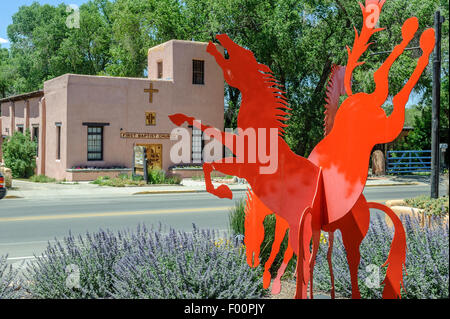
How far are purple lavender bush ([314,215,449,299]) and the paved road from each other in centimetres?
572

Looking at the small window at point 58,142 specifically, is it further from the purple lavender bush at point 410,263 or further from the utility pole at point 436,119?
the purple lavender bush at point 410,263

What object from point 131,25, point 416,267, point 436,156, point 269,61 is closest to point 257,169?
point 416,267

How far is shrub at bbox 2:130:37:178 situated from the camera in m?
29.8

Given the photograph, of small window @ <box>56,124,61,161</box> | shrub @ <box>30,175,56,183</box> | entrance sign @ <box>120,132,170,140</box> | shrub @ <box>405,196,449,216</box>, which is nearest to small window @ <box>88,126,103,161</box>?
entrance sign @ <box>120,132,170,140</box>

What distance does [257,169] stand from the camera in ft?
14.9

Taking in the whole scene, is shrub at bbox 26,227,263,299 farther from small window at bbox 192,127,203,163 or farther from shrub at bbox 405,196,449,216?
small window at bbox 192,127,203,163

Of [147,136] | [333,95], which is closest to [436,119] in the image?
[333,95]

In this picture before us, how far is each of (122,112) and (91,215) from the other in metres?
13.9

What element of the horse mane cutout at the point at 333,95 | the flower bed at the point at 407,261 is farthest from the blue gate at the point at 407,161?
the horse mane cutout at the point at 333,95

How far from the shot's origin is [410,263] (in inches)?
228

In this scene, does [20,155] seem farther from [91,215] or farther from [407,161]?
[407,161]

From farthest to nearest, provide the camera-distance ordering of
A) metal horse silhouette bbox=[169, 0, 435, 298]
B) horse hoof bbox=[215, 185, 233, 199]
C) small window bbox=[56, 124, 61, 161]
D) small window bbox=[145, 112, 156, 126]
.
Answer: small window bbox=[145, 112, 156, 126] < small window bbox=[56, 124, 61, 161] < horse hoof bbox=[215, 185, 233, 199] < metal horse silhouette bbox=[169, 0, 435, 298]

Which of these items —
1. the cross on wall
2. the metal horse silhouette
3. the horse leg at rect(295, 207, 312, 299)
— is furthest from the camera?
the cross on wall

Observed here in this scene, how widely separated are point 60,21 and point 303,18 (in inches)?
1054
